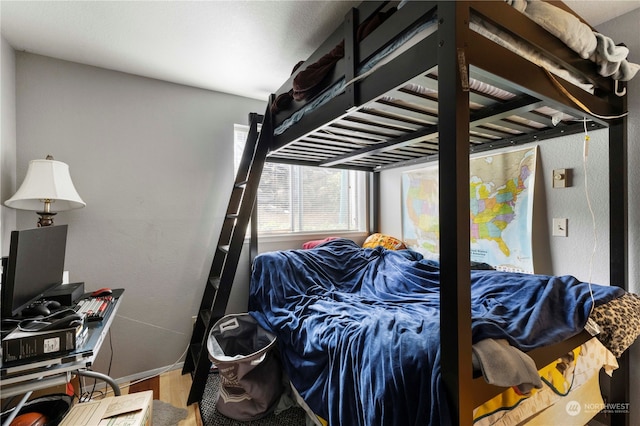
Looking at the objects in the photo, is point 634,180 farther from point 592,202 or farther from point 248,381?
point 248,381

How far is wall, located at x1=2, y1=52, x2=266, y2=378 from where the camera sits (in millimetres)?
1912

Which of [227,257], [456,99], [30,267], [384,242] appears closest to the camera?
[456,99]

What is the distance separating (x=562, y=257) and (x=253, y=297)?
218 cm

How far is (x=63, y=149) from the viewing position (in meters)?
1.93

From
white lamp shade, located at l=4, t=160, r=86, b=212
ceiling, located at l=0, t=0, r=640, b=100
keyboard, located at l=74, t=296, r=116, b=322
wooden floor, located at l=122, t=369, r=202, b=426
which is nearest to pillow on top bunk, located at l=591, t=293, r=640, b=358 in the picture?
ceiling, located at l=0, t=0, r=640, b=100

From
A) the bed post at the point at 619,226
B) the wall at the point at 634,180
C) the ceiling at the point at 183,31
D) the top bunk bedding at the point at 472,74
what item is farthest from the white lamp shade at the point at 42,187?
the wall at the point at 634,180

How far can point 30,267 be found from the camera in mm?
1185

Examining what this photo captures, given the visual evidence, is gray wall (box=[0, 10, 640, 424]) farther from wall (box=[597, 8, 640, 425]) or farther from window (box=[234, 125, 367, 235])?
window (box=[234, 125, 367, 235])

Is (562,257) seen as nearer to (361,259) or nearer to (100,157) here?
(361,259)

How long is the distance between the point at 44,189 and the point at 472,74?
87.9 inches

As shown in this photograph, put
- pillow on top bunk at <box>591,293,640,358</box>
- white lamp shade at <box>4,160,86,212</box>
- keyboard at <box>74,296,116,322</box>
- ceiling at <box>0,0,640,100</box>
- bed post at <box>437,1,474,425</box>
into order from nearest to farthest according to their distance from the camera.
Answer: bed post at <box>437,1,474,425</box>
pillow on top bunk at <box>591,293,640,358</box>
keyboard at <box>74,296,116,322</box>
ceiling at <box>0,0,640,100</box>
white lamp shade at <box>4,160,86,212</box>

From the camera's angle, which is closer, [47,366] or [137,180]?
[47,366]

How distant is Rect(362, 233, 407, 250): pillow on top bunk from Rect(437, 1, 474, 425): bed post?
2.02m

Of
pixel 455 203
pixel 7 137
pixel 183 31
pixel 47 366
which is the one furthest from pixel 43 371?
pixel 183 31
